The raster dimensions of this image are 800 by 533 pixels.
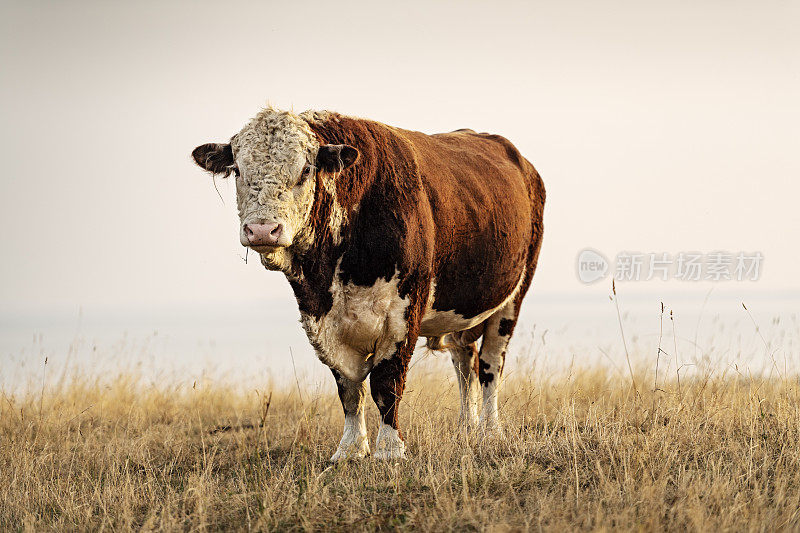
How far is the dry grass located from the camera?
5082 mm

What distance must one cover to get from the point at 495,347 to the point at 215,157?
3.89 metres

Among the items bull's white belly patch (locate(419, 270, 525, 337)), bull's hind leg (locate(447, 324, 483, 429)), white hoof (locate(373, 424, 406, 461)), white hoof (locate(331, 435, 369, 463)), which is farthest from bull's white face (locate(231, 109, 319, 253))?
bull's hind leg (locate(447, 324, 483, 429))

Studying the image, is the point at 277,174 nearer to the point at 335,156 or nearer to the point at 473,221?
the point at 335,156

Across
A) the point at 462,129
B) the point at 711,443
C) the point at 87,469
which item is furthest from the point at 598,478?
the point at 462,129

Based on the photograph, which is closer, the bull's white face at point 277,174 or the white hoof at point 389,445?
the bull's white face at point 277,174

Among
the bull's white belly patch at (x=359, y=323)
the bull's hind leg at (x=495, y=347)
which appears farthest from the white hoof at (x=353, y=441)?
the bull's hind leg at (x=495, y=347)

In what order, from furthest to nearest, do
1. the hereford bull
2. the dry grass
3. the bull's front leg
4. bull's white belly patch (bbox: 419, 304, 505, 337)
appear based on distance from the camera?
bull's white belly patch (bbox: 419, 304, 505, 337) → the bull's front leg → the hereford bull → the dry grass

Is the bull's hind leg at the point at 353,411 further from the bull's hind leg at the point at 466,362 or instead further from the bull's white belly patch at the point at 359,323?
the bull's hind leg at the point at 466,362

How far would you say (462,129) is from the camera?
1019 centimetres

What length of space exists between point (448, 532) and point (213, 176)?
11.3 feet

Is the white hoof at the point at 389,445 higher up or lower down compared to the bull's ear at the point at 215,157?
lower down

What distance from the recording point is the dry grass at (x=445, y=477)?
5.08 meters

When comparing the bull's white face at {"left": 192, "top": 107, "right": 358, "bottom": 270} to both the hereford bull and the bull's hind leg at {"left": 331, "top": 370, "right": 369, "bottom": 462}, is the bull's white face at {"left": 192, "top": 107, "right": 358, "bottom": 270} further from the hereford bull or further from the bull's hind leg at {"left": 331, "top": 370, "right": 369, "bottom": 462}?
the bull's hind leg at {"left": 331, "top": 370, "right": 369, "bottom": 462}

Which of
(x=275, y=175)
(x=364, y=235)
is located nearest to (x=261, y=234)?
(x=275, y=175)
